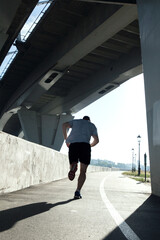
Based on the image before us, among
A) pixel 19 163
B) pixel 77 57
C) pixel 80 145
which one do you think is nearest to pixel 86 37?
pixel 77 57

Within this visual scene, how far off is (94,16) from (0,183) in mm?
14238

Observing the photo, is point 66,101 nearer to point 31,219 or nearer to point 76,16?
point 76,16

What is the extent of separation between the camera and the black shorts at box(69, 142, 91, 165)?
625cm

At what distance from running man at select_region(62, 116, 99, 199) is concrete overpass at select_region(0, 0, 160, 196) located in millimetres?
1916

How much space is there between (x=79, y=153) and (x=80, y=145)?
0.18 meters

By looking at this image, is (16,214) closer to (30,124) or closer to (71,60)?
(71,60)

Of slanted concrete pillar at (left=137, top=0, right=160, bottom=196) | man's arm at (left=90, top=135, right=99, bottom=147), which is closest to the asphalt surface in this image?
man's arm at (left=90, top=135, right=99, bottom=147)

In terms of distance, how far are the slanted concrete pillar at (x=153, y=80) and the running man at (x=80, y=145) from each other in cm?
181

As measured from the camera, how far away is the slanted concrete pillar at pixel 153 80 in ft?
24.1

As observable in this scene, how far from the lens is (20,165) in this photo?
770cm

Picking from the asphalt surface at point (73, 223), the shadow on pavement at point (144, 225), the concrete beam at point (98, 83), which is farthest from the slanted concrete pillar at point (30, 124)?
the shadow on pavement at point (144, 225)

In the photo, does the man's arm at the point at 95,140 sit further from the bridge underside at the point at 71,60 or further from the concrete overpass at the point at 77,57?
the bridge underside at the point at 71,60

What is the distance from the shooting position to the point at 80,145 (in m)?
6.33

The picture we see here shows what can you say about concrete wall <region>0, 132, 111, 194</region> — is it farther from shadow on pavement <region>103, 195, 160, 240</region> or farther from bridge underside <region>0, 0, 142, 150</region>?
bridge underside <region>0, 0, 142, 150</region>
